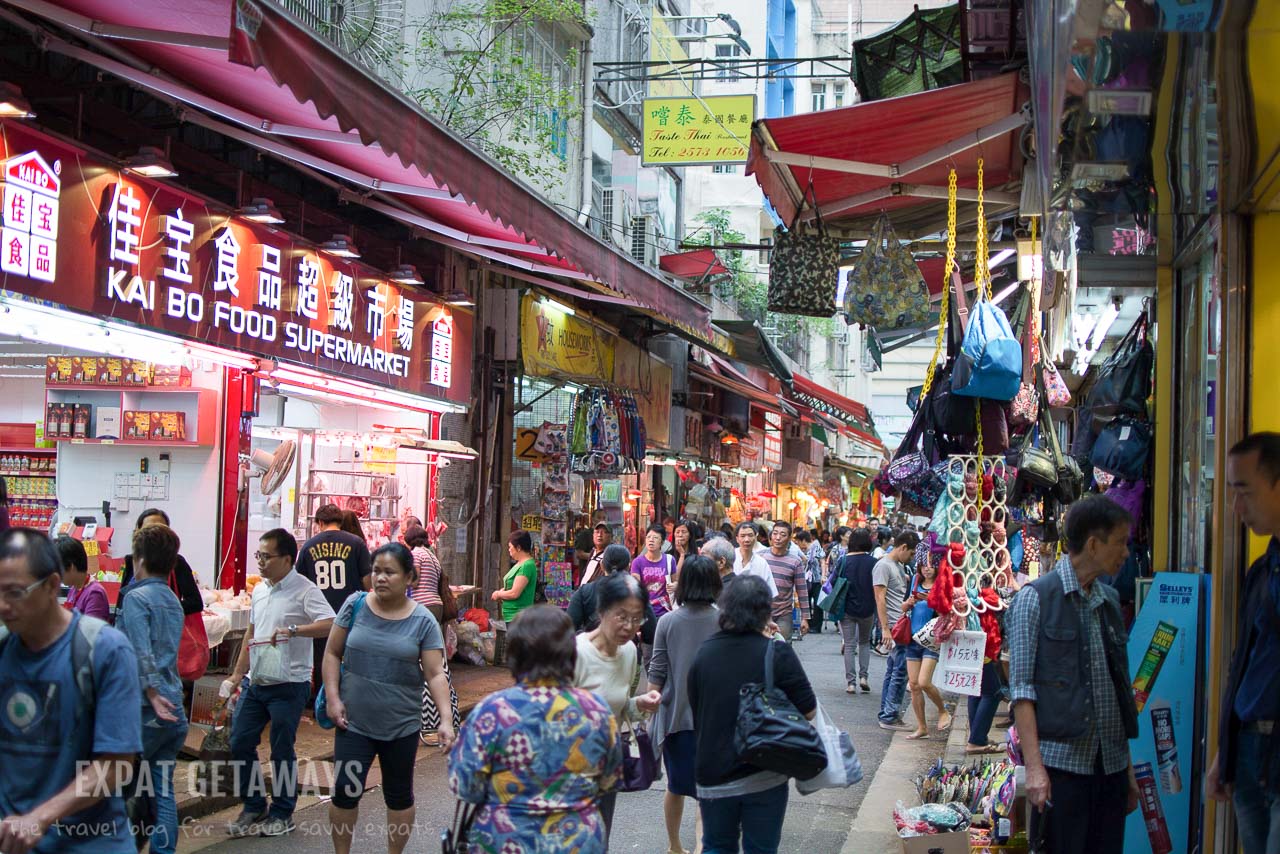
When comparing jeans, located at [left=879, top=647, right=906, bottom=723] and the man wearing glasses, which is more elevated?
the man wearing glasses

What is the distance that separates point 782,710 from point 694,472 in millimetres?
20965

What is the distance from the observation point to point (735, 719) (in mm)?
5266

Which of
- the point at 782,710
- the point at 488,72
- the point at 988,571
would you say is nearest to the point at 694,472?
the point at 488,72

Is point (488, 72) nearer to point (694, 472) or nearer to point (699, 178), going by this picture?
point (694, 472)

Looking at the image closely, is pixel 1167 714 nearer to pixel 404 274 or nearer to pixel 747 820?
pixel 747 820

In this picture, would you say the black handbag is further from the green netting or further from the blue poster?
the green netting

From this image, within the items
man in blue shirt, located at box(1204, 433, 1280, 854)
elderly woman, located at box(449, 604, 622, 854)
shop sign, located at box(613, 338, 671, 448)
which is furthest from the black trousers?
shop sign, located at box(613, 338, 671, 448)

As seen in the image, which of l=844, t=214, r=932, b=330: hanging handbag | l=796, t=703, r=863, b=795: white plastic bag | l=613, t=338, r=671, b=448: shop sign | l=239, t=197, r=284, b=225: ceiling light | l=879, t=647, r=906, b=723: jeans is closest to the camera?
l=796, t=703, r=863, b=795: white plastic bag

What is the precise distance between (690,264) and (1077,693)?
15337mm

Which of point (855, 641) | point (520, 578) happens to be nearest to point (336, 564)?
point (520, 578)

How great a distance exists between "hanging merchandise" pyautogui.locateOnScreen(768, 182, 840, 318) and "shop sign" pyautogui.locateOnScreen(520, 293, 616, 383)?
5.77 m

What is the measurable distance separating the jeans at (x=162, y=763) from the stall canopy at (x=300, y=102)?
3.12m

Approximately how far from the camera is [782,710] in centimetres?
515

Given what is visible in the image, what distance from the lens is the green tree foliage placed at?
47.2ft
